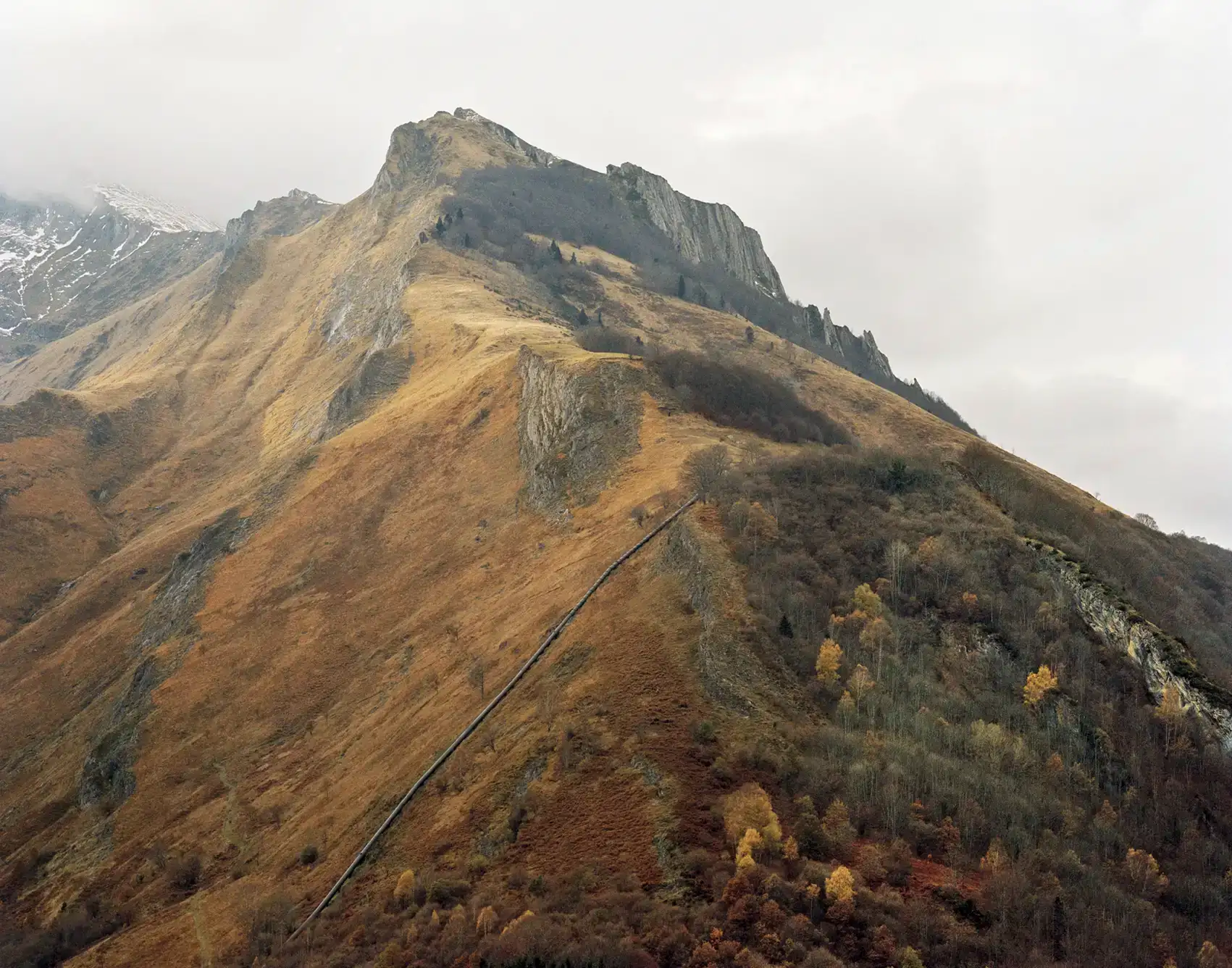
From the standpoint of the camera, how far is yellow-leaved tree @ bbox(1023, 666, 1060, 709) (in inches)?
994

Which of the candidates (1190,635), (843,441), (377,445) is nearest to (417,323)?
(377,445)

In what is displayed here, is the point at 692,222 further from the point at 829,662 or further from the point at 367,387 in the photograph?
the point at 829,662

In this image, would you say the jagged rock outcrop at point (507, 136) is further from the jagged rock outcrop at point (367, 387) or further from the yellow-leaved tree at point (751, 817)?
the yellow-leaved tree at point (751, 817)

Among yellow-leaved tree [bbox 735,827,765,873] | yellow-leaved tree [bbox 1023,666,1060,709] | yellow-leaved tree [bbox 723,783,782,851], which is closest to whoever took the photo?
yellow-leaved tree [bbox 735,827,765,873]

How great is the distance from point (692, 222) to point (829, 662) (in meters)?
173

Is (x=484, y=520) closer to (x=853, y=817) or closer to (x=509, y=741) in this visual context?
(x=509, y=741)

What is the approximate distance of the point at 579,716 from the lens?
24.1 metres

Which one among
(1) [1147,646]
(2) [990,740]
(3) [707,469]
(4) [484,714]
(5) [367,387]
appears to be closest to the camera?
(2) [990,740]

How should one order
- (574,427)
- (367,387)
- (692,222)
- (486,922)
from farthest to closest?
(692,222) → (367,387) → (574,427) → (486,922)

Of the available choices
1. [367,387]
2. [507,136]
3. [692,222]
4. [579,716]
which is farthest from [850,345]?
[579,716]

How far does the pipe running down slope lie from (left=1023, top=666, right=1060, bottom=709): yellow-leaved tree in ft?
47.5

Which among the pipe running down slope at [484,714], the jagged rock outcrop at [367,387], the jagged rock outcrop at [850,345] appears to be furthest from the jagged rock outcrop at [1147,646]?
the jagged rock outcrop at [850,345]

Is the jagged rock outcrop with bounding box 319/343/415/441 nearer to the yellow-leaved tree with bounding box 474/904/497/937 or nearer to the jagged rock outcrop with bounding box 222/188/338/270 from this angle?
the yellow-leaved tree with bounding box 474/904/497/937

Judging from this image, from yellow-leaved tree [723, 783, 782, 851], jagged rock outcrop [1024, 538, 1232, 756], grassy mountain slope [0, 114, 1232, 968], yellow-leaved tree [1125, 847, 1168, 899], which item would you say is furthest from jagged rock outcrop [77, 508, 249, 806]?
jagged rock outcrop [1024, 538, 1232, 756]
